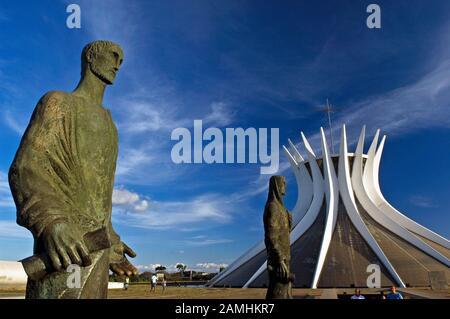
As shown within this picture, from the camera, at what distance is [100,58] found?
2436 mm

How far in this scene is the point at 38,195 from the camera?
5.77ft

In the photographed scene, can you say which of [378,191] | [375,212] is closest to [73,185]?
[375,212]

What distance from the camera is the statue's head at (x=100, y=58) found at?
2424 mm

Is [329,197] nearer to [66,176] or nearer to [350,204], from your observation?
[350,204]

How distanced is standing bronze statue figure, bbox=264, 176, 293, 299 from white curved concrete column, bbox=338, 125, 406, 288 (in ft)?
63.8

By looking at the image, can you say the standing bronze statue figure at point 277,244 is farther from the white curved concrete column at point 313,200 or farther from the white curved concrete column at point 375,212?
the white curved concrete column at point 313,200

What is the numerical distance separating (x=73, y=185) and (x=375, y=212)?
3222cm

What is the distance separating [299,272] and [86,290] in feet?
81.3

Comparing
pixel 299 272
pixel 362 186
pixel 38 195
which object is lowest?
pixel 299 272

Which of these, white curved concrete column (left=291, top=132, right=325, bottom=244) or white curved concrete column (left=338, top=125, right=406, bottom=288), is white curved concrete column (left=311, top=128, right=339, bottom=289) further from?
white curved concrete column (left=291, top=132, right=325, bottom=244)

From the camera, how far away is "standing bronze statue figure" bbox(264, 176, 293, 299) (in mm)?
6488
